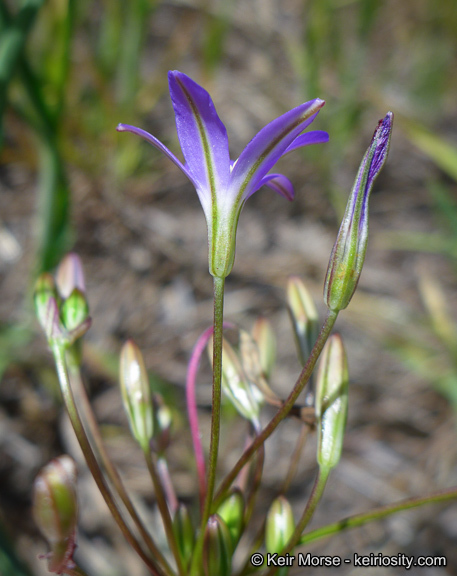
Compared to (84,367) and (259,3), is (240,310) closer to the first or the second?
(84,367)

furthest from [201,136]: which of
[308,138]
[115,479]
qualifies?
[115,479]

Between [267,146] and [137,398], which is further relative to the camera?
[137,398]

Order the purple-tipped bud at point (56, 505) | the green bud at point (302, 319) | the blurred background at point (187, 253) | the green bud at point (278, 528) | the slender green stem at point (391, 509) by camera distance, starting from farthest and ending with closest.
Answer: the blurred background at point (187, 253) → the green bud at point (302, 319) → the green bud at point (278, 528) → the slender green stem at point (391, 509) → the purple-tipped bud at point (56, 505)

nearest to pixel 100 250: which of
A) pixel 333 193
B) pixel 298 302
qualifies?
pixel 333 193

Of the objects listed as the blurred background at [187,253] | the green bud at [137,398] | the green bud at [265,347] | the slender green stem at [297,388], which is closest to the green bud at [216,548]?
the slender green stem at [297,388]

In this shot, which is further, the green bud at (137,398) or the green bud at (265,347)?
the green bud at (265,347)

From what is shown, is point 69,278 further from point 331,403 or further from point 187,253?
point 187,253

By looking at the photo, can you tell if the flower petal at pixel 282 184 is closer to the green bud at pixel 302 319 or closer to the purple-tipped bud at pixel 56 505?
the green bud at pixel 302 319
